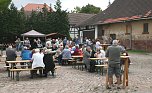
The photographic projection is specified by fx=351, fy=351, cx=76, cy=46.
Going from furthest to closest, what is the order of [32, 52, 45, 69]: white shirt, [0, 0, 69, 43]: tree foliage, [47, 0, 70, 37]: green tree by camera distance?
1. [47, 0, 70, 37]: green tree
2. [0, 0, 69, 43]: tree foliage
3. [32, 52, 45, 69]: white shirt

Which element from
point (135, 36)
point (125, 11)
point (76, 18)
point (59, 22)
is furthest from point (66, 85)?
point (76, 18)

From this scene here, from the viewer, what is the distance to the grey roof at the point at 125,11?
39688 millimetres

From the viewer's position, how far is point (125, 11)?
44.4 metres

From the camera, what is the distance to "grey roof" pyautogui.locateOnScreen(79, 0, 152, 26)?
130 feet

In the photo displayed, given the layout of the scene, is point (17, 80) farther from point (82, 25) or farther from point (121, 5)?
point (82, 25)

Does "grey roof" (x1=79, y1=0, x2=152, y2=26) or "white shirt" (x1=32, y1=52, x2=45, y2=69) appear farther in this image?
"grey roof" (x1=79, y1=0, x2=152, y2=26)

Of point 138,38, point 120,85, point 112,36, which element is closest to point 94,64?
point 120,85

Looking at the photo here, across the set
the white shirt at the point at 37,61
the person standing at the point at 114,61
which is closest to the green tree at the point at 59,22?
the white shirt at the point at 37,61

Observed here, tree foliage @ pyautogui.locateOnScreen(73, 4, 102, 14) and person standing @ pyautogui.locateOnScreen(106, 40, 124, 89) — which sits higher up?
tree foliage @ pyautogui.locateOnScreen(73, 4, 102, 14)

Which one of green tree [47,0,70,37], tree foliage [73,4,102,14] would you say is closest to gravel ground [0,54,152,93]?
green tree [47,0,70,37]

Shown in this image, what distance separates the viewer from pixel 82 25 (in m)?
54.4

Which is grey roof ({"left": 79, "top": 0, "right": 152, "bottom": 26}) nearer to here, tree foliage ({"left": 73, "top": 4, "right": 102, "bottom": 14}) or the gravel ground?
the gravel ground

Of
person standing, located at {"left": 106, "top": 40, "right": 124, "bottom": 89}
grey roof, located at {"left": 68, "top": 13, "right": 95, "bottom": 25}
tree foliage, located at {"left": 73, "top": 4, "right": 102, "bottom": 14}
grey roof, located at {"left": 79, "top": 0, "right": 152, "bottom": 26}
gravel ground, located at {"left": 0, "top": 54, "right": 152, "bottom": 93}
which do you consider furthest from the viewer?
tree foliage, located at {"left": 73, "top": 4, "right": 102, "bottom": 14}

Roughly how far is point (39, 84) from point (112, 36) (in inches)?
1277
